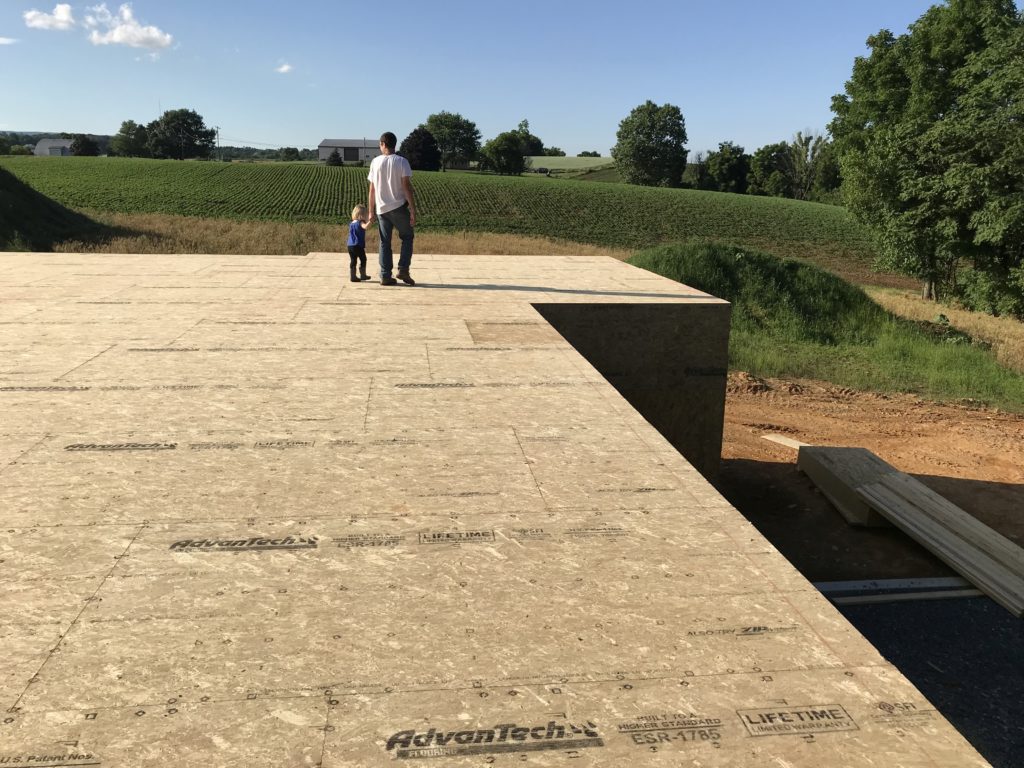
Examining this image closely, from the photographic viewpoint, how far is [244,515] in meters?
3.00

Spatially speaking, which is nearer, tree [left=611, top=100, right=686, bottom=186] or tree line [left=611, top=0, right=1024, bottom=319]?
tree line [left=611, top=0, right=1024, bottom=319]

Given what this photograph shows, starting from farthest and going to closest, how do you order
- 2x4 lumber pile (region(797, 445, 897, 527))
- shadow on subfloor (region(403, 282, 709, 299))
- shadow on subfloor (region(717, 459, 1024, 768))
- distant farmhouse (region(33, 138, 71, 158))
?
1. distant farmhouse (region(33, 138, 71, 158))
2. shadow on subfloor (region(403, 282, 709, 299))
3. 2x4 lumber pile (region(797, 445, 897, 527))
4. shadow on subfloor (region(717, 459, 1024, 768))

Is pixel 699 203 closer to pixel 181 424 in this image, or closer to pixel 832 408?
pixel 832 408

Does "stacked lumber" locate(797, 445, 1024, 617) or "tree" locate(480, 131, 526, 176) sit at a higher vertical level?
"tree" locate(480, 131, 526, 176)

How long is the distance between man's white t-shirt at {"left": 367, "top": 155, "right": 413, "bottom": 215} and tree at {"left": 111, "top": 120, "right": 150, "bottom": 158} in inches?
5028

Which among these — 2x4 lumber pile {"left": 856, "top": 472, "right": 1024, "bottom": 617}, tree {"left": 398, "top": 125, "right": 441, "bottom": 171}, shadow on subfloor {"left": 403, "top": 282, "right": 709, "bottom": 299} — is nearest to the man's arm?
shadow on subfloor {"left": 403, "top": 282, "right": 709, "bottom": 299}

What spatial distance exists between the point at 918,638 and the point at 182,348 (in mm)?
5937

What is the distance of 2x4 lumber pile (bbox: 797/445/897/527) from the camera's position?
25.6 feet

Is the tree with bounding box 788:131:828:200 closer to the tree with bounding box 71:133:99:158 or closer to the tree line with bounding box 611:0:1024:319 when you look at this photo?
the tree line with bounding box 611:0:1024:319

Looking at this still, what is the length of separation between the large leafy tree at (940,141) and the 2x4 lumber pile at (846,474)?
17.0 meters

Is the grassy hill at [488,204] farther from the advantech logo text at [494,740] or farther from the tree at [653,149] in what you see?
the advantech logo text at [494,740]

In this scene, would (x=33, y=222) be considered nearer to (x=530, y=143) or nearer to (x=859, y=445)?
(x=859, y=445)

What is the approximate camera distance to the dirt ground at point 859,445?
733 centimetres

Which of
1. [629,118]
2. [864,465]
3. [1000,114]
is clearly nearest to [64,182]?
[1000,114]
